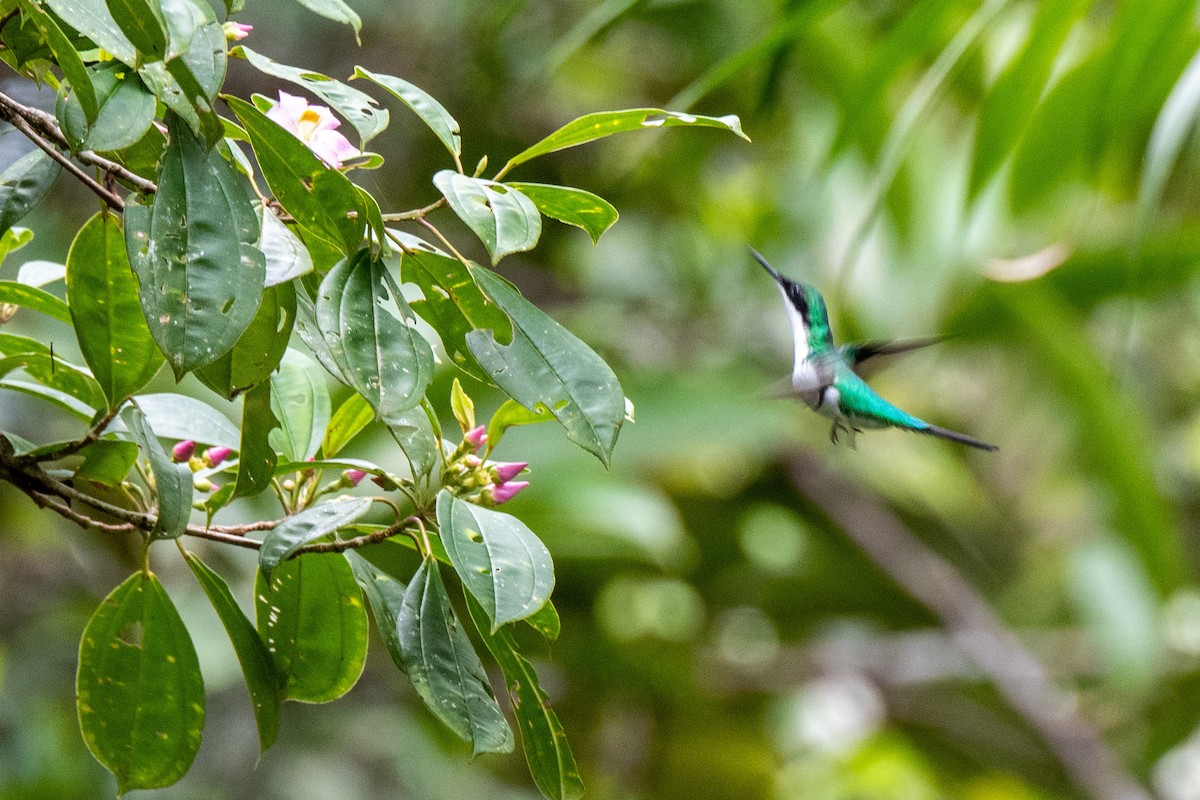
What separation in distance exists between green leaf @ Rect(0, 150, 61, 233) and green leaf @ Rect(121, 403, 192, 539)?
0.11 m

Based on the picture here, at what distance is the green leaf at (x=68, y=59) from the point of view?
0.52 meters

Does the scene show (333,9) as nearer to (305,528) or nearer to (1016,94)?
(305,528)

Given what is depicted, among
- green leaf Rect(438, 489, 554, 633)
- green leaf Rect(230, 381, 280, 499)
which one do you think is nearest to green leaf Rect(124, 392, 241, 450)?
green leaf Rect(230, 381, 280, 499)

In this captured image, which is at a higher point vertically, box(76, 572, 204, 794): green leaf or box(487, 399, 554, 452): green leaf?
box(487, 399, 554, 452): green leaf

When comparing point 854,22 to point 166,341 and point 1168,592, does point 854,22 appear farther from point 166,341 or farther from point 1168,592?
point 166,341

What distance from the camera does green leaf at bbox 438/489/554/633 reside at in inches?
22.1

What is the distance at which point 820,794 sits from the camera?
11.7ft

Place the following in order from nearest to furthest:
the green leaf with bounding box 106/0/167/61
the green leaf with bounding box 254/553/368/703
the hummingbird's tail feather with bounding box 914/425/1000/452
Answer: the green leaf with bounding box 106/0/167/61 < the green leaf with bounding box 254/553/368/703 < the hummingbird's tail feather with bounding box 914/425/1000/452

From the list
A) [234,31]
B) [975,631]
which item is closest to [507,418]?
[234,31]

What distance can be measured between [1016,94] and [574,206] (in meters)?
0.67

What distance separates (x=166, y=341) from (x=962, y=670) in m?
2.95

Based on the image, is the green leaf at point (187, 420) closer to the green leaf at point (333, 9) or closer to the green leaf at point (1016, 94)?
the green leaf at point (333, 9)

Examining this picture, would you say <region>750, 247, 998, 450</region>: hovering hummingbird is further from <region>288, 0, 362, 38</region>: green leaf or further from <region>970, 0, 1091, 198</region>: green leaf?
<region>288, 0, 362, 38</region>: green leaf

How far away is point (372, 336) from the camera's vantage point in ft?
1.89
